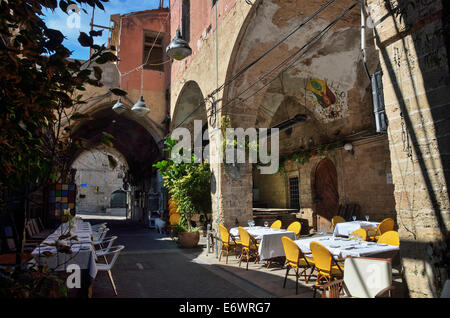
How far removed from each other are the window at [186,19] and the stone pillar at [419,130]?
921cm

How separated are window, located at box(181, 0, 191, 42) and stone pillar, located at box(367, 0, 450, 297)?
921 cm

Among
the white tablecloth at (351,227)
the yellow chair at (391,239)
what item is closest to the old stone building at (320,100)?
the white tablecloth at (351,227)

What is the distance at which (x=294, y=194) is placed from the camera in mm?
13594

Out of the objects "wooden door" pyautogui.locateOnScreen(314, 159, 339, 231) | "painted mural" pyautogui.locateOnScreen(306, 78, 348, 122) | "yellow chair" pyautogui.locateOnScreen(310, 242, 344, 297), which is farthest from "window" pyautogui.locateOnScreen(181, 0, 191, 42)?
"yellow chair" pyautogui.locateOnScreen(310, 242, 344, 297)

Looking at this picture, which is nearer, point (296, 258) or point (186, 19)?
point (296, 258)

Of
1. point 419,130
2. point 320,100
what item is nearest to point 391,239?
point 419,130

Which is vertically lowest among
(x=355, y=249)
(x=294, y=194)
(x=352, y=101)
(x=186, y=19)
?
(x=355, y=249)

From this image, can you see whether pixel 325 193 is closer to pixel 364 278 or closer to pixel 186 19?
pixel 186 19

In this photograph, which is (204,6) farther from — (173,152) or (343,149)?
(343,149)

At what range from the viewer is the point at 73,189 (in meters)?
12.6

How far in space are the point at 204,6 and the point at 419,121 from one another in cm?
843

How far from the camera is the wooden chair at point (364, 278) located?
2.94m

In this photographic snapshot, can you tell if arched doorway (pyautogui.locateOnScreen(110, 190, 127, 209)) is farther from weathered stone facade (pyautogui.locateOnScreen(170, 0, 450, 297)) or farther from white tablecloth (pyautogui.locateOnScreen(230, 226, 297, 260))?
white tablecloth (pyautogui.locateOnScreen(230, 226, 297, 260))

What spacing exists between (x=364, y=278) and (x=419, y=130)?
5.01 ft
